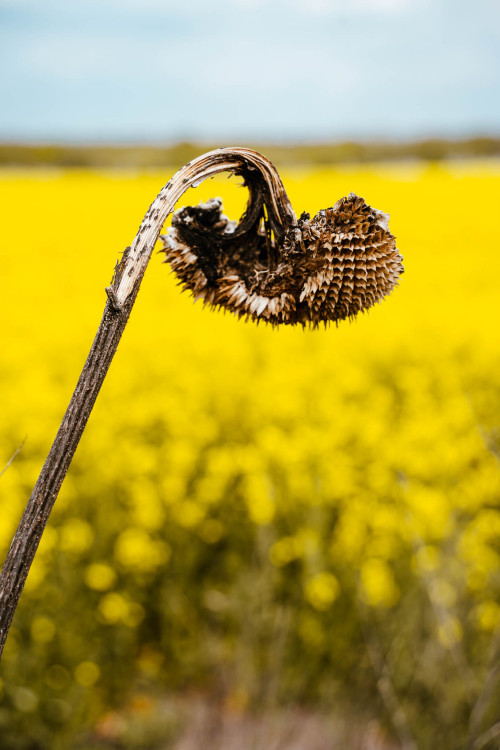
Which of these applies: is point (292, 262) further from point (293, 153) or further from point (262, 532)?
point (293, 153)

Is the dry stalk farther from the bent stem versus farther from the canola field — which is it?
the canola field

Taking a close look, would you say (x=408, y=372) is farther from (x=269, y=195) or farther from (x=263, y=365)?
(x=269, y=195)

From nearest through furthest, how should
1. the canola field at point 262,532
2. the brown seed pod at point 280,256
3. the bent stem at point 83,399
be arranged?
1. the bent stem at point 83,399
2. the brown seed pod at point 280,256
3. the canola field at point 262,532

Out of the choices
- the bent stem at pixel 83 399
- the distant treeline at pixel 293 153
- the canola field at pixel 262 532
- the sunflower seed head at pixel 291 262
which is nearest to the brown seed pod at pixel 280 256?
the sunflower seed head at pixel 291 262

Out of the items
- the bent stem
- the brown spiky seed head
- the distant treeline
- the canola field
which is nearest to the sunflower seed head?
the brown spiky seed head

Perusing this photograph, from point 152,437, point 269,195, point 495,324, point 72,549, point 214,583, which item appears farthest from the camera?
point 495,324

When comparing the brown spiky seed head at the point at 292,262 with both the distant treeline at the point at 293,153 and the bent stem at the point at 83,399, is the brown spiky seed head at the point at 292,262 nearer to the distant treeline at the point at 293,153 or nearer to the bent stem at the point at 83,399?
the bent stem at the point at 83,399


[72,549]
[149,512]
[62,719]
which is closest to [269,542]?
[149,512]
